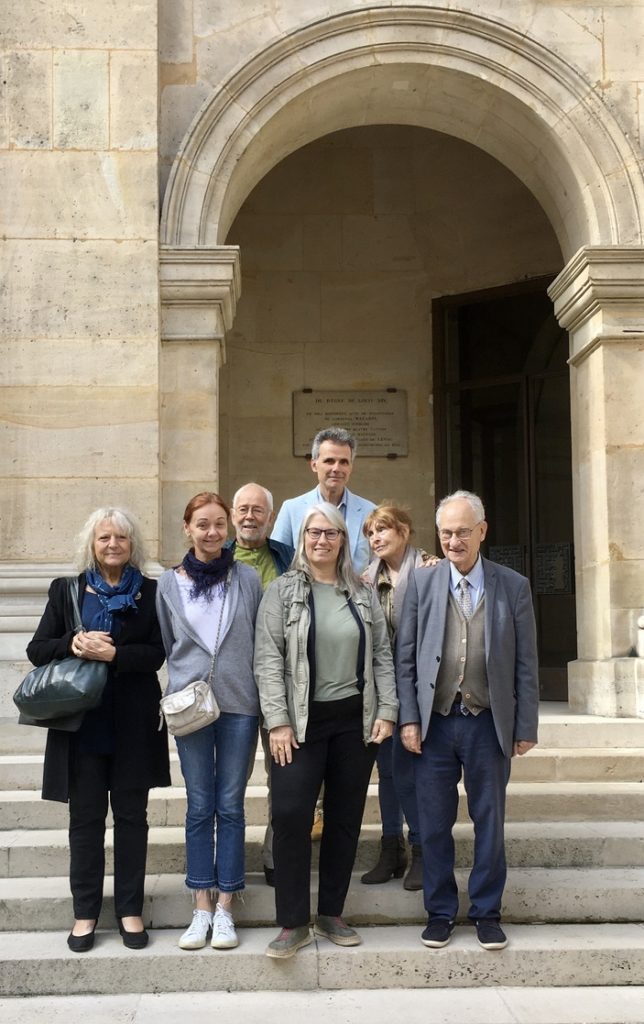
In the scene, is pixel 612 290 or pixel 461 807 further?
pixel 612 290

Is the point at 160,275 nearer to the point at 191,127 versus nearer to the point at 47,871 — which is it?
the point at 191,127

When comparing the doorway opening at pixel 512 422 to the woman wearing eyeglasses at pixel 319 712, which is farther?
the doorway opening at pixel 512 422

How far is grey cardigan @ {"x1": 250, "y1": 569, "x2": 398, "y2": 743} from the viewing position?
4.25m

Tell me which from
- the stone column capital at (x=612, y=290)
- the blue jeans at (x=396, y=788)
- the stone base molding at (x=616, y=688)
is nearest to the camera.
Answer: the blue jeans at (x=396, y=788)

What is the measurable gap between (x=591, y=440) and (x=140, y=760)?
14.0 ft

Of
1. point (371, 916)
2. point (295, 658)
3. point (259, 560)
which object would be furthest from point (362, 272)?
point (371, 916)

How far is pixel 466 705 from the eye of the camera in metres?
4.39

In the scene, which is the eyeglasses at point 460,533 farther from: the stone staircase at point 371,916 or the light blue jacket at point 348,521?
the stone staircase at point 371,916

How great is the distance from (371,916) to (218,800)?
0.82 metres

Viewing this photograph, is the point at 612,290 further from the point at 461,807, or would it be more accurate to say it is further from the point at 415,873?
the point at 415,873

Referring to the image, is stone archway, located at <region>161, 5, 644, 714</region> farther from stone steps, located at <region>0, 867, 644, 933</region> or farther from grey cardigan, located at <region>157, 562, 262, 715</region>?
grey cardigan, located at <region>157, 562, 262, 715</region>

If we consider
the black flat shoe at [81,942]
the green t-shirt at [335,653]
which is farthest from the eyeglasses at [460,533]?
the black flat shoe at [81,942]

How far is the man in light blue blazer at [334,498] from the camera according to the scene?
16.5ft

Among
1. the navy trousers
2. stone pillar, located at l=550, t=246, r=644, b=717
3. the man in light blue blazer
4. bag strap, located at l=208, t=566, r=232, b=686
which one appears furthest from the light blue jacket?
stone pillar, located at l=550, t=246, r=644, b=717
